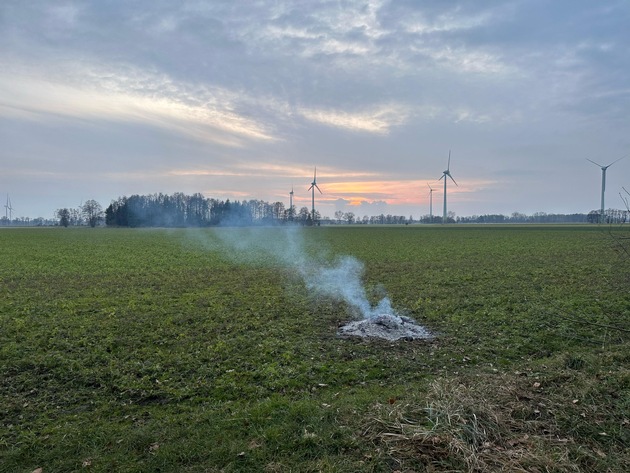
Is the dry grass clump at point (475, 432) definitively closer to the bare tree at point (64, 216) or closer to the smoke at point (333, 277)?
the smoke at point (333, 277)

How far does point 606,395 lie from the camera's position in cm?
614

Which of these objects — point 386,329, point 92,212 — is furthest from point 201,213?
point 92,212

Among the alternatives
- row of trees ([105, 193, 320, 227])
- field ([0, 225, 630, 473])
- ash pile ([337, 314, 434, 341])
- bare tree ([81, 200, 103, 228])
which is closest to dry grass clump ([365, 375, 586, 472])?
field ([0, 225, 630, 473])

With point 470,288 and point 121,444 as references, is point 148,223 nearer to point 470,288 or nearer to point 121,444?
point 470,288

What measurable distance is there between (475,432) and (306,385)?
3.09 meters

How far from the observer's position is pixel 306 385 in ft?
23.7

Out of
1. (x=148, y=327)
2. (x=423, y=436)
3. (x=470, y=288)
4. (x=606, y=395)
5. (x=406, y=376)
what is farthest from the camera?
(x=470, y=288)

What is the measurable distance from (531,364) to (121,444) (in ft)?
25.2

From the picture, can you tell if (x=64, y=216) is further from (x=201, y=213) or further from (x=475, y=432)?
(x=475, y=432)

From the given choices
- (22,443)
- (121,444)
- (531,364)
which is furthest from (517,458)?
(22,443)

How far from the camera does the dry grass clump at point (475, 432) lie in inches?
187

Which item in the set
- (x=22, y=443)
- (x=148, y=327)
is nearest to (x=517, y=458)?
(x=22, y=443)

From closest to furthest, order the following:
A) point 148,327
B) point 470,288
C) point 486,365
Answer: point 486,365 → point 148,327 → point 470,288

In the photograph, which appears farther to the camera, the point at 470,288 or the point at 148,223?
the point at 148,223
